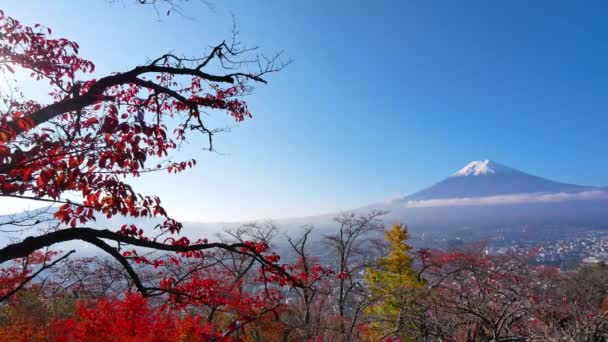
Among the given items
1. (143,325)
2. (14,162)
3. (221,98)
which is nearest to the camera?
(14,162)

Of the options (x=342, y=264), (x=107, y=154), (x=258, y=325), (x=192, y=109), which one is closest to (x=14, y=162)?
(x=107, y=154)

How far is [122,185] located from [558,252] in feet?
304

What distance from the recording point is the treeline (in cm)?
543

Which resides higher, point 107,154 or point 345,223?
point 107,154

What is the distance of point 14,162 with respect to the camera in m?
2.63

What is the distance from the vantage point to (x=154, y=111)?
16.8 ft

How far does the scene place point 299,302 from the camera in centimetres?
1888

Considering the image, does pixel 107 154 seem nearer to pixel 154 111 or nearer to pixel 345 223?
pixel 154 111

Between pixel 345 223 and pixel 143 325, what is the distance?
42.4ft

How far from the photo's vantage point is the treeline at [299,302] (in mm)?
5434

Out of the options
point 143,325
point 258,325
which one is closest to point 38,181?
point 143,325

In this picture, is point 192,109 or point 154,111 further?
point 154,111

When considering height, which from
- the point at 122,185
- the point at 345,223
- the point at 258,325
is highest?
the point at 122,185

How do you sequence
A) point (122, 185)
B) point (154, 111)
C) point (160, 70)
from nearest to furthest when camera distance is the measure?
1. point (122, 185)
2. point (160, 70)
3. point (154, 111)
